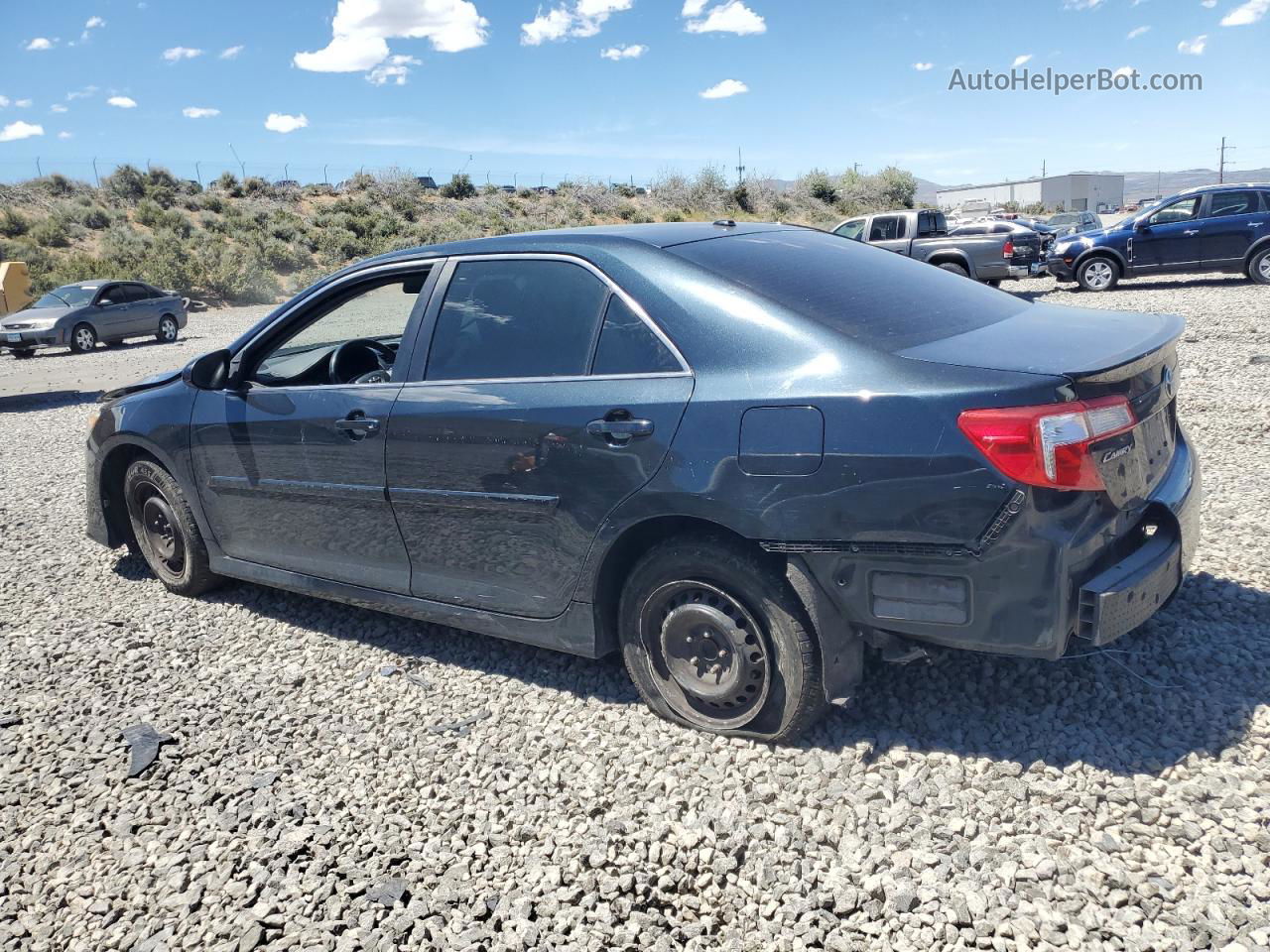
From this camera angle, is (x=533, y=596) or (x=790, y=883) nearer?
(x=790, y=883)

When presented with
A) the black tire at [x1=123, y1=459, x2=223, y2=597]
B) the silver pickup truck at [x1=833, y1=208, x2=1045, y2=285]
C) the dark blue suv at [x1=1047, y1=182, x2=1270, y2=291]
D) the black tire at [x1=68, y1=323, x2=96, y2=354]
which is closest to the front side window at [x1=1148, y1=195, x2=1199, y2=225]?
the dark blue suv at [x1=1047, y1=182, x2=1270, y2=291]

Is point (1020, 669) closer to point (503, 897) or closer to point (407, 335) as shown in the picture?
point (503, 897)

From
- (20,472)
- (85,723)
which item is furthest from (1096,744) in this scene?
(20,472)

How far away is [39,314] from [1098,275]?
20.9 m

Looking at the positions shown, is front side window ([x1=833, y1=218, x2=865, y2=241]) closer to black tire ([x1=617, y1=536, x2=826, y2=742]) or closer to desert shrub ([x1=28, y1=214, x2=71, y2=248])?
black tire ([x1=617, y1=536, x2=826, y2=742])

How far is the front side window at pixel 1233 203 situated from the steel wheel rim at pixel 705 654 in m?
17.8

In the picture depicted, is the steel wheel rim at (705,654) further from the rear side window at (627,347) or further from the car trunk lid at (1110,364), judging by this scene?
the car trunk lid at (1110,364)

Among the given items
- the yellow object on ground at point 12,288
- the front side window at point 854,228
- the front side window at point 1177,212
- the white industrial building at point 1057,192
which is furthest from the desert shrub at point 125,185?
the white industrial building at point 1057,192

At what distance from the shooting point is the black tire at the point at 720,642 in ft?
9.77

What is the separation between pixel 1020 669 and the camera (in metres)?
3.50

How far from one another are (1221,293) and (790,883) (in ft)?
54.3

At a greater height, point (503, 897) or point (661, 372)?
point (661, 372)

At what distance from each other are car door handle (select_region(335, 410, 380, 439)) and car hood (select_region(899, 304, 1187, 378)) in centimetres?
205

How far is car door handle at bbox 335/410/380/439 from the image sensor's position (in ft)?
12.4
